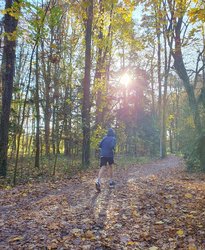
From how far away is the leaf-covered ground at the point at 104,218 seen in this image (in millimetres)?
4246

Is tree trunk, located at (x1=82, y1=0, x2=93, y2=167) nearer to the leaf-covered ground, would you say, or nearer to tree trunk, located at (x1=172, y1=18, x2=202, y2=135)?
tree trunk, located at (x1=172, y1=18, x2=202, y2=135)

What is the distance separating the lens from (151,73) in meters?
28.7

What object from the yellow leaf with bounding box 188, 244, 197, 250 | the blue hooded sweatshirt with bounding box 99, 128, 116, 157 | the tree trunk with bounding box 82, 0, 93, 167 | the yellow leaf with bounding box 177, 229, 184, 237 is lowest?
the yellow leaf with bounding box 188, 244, 197, 250

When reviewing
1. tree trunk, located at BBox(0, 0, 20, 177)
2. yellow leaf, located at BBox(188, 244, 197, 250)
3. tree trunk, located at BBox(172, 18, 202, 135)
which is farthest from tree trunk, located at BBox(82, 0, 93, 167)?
yellow leaf, located at BBox(188, 244, 197, 250)

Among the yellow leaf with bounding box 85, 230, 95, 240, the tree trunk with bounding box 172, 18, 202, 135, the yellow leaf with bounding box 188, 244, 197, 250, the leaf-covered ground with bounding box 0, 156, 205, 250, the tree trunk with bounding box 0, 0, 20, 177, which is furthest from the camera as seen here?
the tree trunk with bounding box 172, 18, 202, 135

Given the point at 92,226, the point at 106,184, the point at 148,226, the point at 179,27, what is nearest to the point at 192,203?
the point at 148,226

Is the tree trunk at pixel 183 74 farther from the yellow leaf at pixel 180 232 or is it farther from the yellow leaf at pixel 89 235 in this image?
the yellow leaf at pixel 89 235

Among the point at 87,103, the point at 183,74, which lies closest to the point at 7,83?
the point at 87,103

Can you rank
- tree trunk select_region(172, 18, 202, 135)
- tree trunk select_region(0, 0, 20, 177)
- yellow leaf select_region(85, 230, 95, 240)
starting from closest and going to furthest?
yellow leaf select_region(85, 230, 95, 240), tree trunk select_region(0, 0, 20, 177), tree trunk select_region(172, 18, 202, 135)

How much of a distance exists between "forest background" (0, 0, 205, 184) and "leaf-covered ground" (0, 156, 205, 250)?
260 centimetres

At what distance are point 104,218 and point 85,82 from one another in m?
9.41

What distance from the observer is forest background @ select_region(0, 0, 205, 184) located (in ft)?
28.2

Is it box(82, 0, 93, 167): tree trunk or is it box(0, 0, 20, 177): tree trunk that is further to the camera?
box(82, 0, 93, 167): tree trunk

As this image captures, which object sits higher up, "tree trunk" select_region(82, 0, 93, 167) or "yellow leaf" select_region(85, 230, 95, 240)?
"tree trunk" select_region(82, 0, 93, 167)
